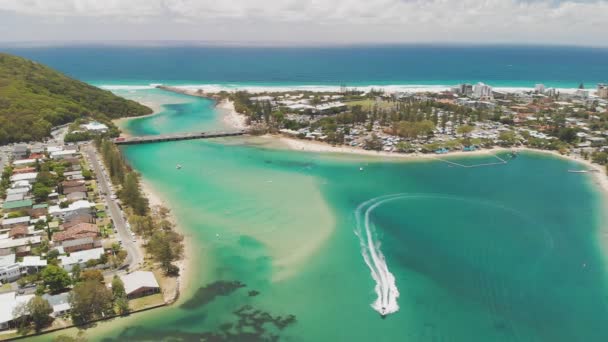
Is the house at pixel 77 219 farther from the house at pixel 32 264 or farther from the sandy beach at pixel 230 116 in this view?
the sandy beach at pixel 230 116

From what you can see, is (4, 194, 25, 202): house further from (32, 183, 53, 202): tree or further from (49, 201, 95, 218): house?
(49, 201, 95, 218): house

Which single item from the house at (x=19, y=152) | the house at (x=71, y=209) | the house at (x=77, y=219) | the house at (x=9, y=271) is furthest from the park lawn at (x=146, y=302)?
the house at (x=19, y=152)

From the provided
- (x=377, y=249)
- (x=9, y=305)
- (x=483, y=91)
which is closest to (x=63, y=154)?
(x=9, y=305)

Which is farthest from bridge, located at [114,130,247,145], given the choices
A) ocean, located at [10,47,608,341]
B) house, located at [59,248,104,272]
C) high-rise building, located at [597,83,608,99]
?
high-rise building, located at [597,83,608,99]

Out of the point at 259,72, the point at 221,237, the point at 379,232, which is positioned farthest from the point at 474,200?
the point at 259,72

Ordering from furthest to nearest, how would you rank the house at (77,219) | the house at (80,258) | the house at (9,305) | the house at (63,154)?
the house at (63,154)
the house at (77,219)
the house at (80,258)
the house at (9,305)

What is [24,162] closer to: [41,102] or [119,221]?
[119,221]
